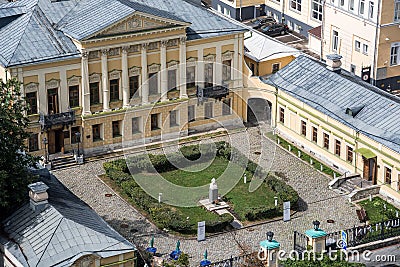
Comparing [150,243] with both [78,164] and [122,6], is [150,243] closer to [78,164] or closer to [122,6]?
[78,164]

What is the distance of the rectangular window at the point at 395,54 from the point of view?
75.7m

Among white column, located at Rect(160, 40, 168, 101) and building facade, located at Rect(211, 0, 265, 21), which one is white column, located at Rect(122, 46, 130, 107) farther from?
building facade, located at Rect(211, 0, 265, 21)

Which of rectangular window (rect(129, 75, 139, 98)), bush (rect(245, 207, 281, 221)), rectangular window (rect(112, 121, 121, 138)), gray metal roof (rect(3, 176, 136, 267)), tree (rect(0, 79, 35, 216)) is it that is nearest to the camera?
gray metal roof (rect(3, 176, 136, 267))

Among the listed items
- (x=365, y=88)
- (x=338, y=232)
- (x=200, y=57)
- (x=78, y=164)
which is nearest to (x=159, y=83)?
(x=200, y=57)

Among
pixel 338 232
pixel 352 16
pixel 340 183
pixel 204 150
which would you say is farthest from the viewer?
pixel 352 16

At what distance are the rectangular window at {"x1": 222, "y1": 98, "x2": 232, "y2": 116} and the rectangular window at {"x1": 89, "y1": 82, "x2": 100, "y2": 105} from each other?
10.0 meters

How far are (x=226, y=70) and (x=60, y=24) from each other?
12.9 metres

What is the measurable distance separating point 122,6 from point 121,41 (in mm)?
2512

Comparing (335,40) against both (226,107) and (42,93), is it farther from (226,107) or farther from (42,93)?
(42,93)

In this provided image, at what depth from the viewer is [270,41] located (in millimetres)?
76375

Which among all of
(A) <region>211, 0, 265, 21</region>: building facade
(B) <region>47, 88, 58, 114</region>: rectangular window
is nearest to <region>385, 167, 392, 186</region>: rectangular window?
(B) <region>47, 88, 58, 114</region>: rectangular window

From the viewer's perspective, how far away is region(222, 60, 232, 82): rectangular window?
70.7m

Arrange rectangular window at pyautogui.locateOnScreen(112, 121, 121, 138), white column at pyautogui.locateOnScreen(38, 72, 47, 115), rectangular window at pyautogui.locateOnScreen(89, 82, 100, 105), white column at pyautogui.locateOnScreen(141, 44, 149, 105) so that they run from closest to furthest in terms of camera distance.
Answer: white column at pyautogui.locateOnScreen(38, 72, 47, 115) → rectangular window at pyautogui.locateOnScreen(89, 82, 100, 105) → white column at pyautogui.locateOnScreen(141, 44, 149, 105) → rectangular window at pyautogui.locateOnScreen(112, 121, 121, 138)

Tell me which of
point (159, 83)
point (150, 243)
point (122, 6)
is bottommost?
point (150, 243)
